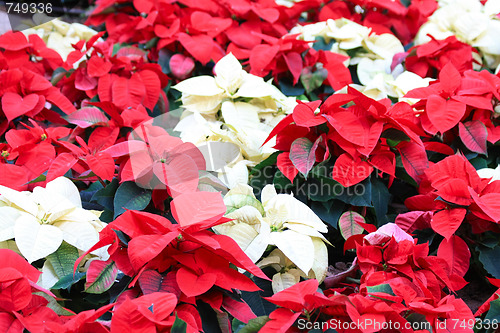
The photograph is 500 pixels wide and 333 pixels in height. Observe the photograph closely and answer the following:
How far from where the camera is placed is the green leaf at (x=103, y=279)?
809 mm

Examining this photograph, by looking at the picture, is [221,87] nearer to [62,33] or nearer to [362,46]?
[362,46]

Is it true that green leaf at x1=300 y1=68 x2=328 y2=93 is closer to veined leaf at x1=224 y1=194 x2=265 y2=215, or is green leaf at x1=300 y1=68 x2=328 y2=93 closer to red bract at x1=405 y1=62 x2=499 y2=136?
red bract at x1=405 y1=62 x2=499 y2=136

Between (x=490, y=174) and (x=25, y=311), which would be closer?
(x=25, y=311)

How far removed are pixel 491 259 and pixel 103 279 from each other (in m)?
0.73

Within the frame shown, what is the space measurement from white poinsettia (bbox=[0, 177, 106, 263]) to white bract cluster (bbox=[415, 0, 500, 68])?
114 centimetres

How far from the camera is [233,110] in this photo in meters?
1.27

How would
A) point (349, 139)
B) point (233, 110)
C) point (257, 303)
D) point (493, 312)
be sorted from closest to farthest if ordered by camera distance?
1. point (493, 312)
2. point (257, 303)
3. point (349, 139)
4. point (233, 110)

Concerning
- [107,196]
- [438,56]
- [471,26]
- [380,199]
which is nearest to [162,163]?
[107,196]

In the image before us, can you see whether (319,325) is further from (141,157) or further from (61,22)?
(61,22)

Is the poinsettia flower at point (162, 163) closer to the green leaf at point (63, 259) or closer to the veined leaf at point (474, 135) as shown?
the green leaf at point (63, 259)

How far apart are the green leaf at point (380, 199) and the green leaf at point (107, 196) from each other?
522 millimetres

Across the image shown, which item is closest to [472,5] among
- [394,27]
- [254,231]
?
[394,27]

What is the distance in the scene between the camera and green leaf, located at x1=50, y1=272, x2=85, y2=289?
2.80 ft

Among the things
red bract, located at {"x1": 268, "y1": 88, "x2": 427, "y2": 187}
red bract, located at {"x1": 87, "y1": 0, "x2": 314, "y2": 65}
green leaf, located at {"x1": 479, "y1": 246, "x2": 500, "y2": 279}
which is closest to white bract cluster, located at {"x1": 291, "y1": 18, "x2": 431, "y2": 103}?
red bract, located at {"x1": 87, "y1": 0, "x2": 314, "y2": 65}
